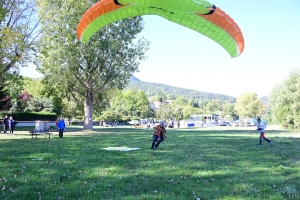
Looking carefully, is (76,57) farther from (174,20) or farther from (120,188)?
(120,188)

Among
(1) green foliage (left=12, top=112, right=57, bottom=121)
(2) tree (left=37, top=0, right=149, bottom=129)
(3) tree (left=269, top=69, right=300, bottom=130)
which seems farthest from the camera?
(3) tree (left=269, top=69, right=300, bottom=130)

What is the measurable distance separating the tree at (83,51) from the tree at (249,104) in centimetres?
8993

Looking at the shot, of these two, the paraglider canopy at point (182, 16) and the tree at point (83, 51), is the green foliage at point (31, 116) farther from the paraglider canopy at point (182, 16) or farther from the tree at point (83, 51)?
the paraglider canopy at point (182, 16)

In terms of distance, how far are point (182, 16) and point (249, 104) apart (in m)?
111

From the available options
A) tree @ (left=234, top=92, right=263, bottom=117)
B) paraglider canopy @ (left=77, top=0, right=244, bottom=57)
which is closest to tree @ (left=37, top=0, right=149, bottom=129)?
paraglider canopy @ (left=77, top=0, right=244, bottom=57)

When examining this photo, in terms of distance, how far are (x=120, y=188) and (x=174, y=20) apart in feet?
23.2

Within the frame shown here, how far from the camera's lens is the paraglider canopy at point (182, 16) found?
939 centimetres

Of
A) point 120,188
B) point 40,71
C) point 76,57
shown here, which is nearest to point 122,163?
point 120,188

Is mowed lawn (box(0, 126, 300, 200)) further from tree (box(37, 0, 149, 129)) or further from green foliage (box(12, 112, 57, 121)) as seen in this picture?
green foliage (box(12, 112, 57, 121))

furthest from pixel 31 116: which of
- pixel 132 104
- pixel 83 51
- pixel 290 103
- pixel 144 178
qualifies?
pixel 132 104

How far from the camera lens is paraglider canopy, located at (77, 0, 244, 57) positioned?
939 cm

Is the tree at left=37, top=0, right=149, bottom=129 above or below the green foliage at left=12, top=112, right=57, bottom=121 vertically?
above

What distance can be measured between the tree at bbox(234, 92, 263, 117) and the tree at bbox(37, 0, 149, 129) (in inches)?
3541

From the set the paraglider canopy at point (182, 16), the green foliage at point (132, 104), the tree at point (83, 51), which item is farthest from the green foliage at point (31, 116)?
the green foliage at point (132, 104)
